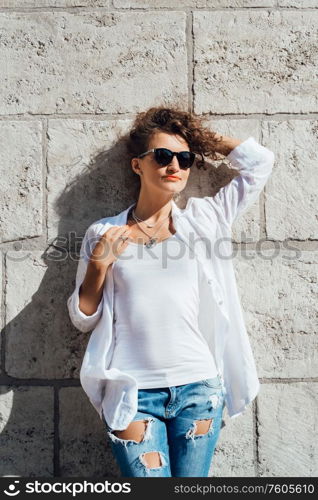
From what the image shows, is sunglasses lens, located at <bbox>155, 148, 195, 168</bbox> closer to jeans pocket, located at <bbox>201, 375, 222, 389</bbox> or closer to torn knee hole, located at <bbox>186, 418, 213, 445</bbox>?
jeans pocket, located at <bbox>201, 375, 222, 389</bbox>

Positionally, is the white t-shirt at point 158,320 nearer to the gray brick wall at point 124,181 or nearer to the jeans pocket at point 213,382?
the jeans pocket at point 213,382

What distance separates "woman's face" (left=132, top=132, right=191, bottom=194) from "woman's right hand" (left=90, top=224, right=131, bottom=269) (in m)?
0.28

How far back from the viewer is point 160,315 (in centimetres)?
269

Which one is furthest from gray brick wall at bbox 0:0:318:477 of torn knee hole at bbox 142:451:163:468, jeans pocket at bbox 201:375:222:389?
torn knee hole at bbox 142:451:163:468

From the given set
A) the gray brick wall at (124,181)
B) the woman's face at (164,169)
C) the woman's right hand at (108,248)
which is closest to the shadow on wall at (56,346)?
the gray brick wall at (124,181)

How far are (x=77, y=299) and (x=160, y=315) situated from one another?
1.38 feet

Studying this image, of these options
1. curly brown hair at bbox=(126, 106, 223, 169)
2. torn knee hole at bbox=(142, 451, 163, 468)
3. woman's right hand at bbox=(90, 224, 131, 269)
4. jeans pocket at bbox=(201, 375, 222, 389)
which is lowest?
torn knee hole at bbox=(142, 451, 163, 468)

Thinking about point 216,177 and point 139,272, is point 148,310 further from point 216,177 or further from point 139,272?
point 216,177

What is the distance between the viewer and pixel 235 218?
3.12 m

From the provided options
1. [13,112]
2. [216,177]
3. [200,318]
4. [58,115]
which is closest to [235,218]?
[216,177]

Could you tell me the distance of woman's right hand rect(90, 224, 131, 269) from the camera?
9.13ft

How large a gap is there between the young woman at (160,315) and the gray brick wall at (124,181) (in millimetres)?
319

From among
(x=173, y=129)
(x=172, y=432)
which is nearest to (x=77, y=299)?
(x=172, y=432)

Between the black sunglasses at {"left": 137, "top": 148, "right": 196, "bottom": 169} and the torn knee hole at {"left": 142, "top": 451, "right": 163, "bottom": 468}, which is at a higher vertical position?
the black sunglasses at {"left": 137, "top": 148, "right": 196, "bottom": 169}
